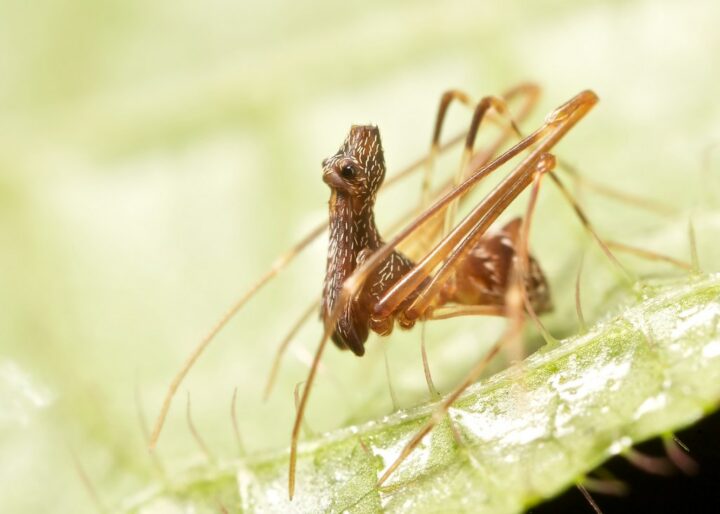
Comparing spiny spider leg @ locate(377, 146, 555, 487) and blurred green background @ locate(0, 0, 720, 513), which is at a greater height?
blurred green background @ locate(0, 0, 720, 513)

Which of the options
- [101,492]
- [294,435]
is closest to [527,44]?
[294,435]

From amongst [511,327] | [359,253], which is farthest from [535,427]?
[359,253]

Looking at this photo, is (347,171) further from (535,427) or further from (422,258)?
(535,427)

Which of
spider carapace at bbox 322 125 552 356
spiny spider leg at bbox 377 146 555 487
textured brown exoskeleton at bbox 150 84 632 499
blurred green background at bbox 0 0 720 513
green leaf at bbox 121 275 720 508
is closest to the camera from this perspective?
green leaf at bbox 121 275 720 508

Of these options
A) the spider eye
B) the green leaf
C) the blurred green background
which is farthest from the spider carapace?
the green leaf

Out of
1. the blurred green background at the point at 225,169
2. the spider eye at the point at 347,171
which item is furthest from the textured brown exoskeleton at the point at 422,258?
the blurred green background at the point at 225,169

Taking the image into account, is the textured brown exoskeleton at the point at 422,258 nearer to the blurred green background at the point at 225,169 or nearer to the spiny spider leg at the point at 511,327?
the spiny spider leg at the point at 511,327

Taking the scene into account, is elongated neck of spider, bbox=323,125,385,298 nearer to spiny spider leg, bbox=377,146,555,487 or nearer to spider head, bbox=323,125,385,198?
spider head, bbox=323,125,385,198
